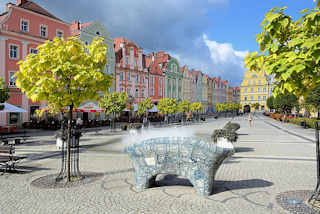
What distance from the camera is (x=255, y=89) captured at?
10425 centimetres

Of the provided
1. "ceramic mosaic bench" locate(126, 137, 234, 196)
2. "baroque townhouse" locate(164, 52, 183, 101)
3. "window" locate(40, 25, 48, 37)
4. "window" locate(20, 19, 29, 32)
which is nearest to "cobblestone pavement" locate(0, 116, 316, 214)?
"ceramic mosaic bench" locate(126, 137, 234, 196)

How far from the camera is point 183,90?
2589 inches

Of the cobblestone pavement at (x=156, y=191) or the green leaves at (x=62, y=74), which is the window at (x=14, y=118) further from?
the green leaves at (x=62, y=74)

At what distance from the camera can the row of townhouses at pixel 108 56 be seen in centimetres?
2569

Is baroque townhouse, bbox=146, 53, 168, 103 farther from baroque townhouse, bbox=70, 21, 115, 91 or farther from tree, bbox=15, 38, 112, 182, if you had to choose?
tree, bbox=15, 38, 112, 182

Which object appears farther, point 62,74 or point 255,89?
point 255,89

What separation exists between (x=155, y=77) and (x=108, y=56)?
48.3 feet

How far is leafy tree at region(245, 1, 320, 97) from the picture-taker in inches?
156

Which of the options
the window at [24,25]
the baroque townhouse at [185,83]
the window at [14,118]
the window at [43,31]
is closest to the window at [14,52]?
the window at [24,25]

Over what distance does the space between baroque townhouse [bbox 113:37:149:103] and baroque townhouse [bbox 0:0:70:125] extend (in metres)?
13.1

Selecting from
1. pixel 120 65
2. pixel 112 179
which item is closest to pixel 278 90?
pixel 112 179

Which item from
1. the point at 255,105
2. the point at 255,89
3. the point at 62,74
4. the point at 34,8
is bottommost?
the point at 62,74

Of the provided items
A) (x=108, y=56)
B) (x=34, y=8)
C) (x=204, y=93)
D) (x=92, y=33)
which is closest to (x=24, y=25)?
(x=34, y=8)

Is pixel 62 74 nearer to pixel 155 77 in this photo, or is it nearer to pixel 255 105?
pixel 155 77
